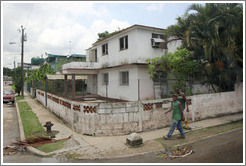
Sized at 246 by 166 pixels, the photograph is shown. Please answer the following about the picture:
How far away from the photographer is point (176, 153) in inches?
201

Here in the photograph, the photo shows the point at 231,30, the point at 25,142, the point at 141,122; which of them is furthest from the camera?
the point at 231,30

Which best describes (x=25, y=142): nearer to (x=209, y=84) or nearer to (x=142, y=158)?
(x=142, y=158)

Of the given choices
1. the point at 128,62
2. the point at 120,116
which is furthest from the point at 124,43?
the point at 120,116

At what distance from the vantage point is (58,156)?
524 cm

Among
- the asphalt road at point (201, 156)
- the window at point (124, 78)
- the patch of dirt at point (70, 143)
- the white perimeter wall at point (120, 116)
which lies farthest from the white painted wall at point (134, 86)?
the asphalt road at point (201, 156)

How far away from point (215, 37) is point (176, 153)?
22.7 ft

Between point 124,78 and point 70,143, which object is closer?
point 70,143

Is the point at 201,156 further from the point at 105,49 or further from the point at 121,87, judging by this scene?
the point at 105,49

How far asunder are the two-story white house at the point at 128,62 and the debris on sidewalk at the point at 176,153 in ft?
17.2

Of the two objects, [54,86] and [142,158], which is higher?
[54,86]

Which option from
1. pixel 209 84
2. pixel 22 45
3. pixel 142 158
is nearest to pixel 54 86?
pixel 142 158

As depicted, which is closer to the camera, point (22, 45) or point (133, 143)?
point (133, 143)

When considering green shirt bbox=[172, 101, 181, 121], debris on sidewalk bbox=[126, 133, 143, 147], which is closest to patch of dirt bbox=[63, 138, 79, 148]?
debris on sidewalk bbox=[126, 133, 143, 147]

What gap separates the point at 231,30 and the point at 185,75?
314 centimetres
